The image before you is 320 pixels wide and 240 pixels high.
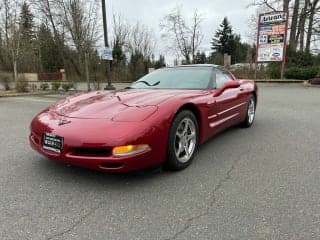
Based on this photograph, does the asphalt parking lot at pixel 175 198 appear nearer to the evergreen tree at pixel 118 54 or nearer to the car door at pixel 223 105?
the car door at pixel 223 105

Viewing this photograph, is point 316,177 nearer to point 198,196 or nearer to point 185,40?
point 198,196

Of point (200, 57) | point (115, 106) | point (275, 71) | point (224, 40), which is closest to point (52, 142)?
point (115, 106)

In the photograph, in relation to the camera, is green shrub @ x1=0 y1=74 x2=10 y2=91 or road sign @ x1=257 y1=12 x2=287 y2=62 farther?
road sign @ x1=257 y1=12 x2=287 y2=62

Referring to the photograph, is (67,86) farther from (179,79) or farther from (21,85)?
(179,79)

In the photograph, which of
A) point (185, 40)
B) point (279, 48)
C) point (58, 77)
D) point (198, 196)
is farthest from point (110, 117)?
point (185, 40)

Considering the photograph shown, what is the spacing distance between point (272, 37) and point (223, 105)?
16.4 m

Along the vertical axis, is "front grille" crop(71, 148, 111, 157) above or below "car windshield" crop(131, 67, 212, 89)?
below

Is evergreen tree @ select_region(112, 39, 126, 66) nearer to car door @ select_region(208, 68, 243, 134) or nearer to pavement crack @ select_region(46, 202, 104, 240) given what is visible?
car door @ select_region(208, 68, 243, 134)

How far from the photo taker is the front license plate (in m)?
2.87

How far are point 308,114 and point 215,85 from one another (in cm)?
360

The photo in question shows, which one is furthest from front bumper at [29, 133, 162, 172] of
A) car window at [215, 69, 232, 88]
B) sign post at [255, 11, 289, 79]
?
sign post at [255, 11, 289, 79]

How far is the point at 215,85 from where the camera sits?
424 centimetres

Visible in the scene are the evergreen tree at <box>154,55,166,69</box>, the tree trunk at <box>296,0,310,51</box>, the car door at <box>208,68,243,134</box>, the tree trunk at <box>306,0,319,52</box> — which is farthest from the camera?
the evergreen tree at <box>154,55,166,69</box>

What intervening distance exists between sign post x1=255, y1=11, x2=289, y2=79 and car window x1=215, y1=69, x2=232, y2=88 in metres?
15.1
